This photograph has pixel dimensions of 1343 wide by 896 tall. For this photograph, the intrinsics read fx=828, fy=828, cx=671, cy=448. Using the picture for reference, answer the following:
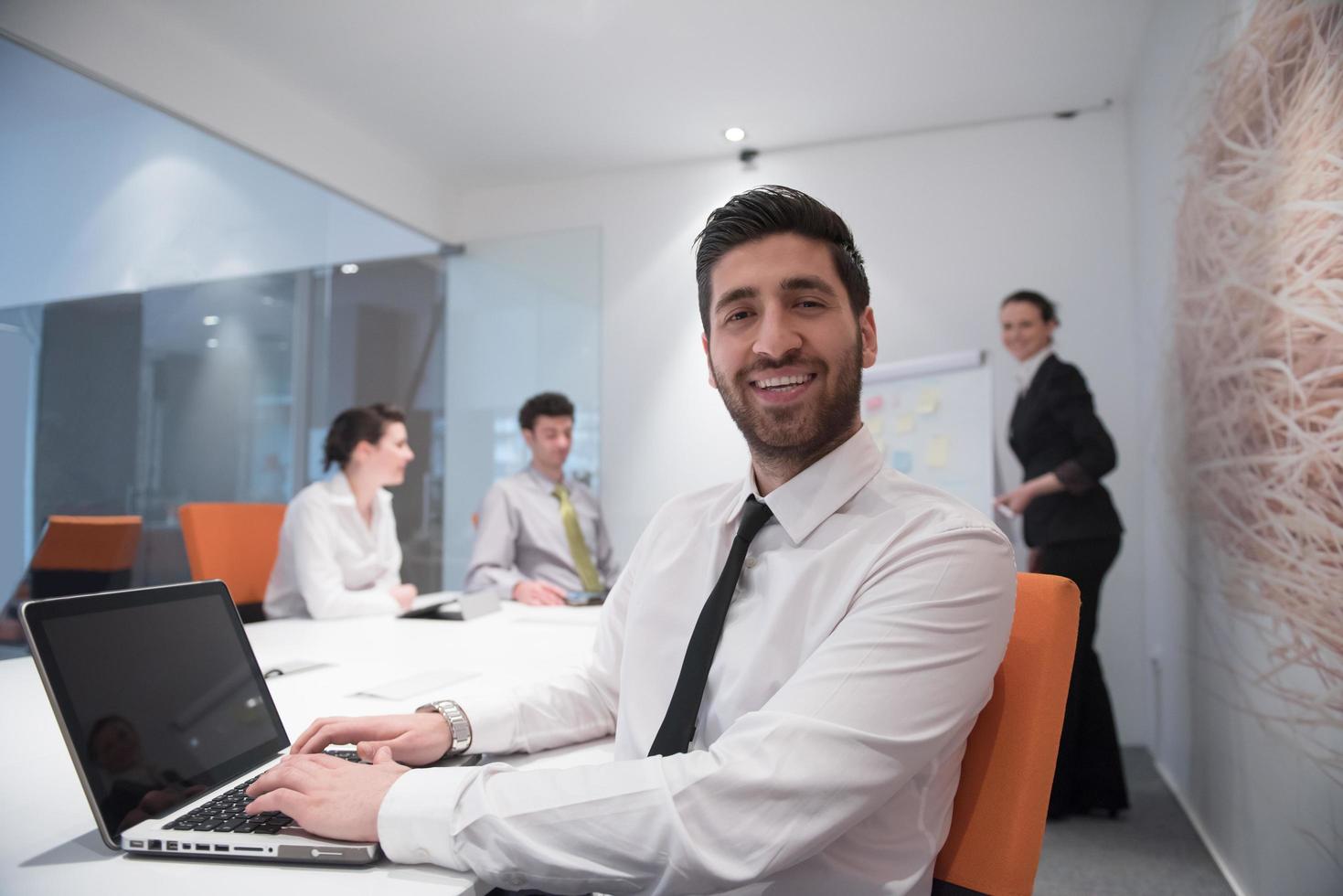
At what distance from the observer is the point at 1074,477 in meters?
3.08

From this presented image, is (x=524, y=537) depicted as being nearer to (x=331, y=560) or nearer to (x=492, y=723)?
(x=331, y=560)

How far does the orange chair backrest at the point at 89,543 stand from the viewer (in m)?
2.80

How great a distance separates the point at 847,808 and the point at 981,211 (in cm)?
414

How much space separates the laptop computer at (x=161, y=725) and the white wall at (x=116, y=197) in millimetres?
2390

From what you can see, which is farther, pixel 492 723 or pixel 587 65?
pixel 587 65

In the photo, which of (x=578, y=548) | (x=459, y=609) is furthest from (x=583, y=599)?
(x=578, y=548)

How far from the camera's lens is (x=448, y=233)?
536 cm

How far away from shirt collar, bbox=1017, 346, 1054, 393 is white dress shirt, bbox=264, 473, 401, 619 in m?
2.58

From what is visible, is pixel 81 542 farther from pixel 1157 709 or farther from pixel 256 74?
pixel 1157 709

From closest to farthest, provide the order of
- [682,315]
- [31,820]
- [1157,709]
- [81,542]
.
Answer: [31,820] < [81,542] < [1157,709] < [682,315]

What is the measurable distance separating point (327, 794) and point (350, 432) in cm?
247

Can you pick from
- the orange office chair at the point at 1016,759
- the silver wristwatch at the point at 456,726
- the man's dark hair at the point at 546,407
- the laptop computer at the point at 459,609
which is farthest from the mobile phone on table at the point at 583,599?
the orange office chair at the point at 1016,759

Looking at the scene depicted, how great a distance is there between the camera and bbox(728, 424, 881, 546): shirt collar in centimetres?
110

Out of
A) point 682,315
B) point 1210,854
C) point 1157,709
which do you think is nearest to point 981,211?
point 682,315
